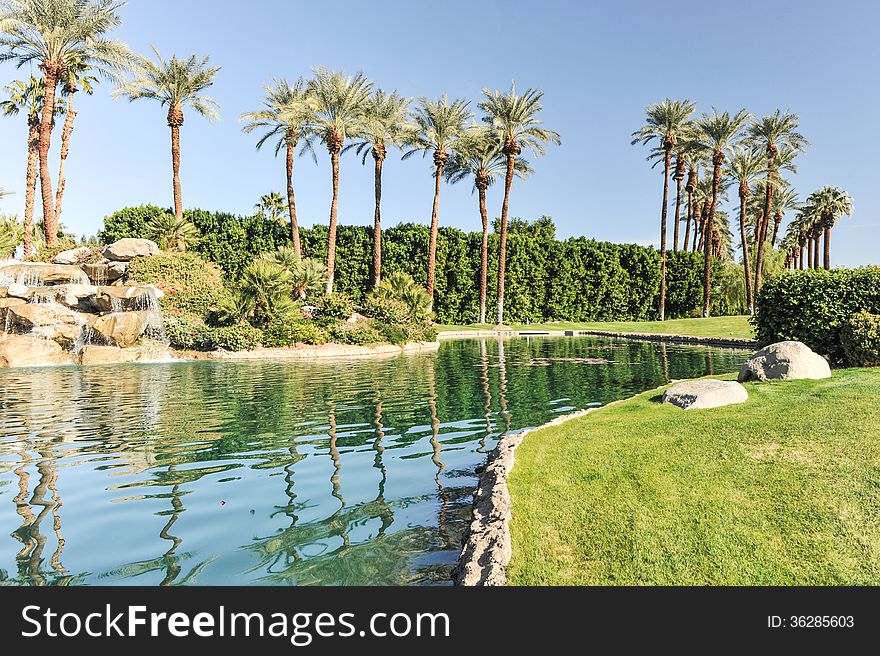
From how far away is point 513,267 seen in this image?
4631cm

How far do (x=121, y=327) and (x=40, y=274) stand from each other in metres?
6.04

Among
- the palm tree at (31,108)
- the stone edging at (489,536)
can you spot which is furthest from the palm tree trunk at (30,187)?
the stone edging at (489,536)

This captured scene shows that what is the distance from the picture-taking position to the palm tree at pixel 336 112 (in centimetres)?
3447

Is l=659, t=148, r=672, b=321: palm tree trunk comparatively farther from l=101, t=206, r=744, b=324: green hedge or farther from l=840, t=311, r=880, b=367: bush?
l=840, t=311, r=880, b=367: bush

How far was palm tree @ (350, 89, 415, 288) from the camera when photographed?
125 feet

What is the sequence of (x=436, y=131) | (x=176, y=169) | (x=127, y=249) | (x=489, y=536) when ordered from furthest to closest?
1. (x=436, y=131)
2. (x=176, y=169)
3. (x=127, y=249)
4. (x=489, y=536)

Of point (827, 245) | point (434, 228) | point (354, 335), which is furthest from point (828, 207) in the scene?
point (354, 335)

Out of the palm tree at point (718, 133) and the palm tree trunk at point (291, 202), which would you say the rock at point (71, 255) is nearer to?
the palm tree trunk at point (291, 202)

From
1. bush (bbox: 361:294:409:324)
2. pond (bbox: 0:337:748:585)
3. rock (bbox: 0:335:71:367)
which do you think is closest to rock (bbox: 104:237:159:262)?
rock (bbox: 0:335:71:367)

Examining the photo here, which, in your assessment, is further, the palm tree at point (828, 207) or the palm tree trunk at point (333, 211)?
the palm tree at point (828, 207)

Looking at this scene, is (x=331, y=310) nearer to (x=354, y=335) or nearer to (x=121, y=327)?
(x=354, y=335)

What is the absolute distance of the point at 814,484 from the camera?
5.02 meters

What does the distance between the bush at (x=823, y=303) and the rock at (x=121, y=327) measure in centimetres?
2401

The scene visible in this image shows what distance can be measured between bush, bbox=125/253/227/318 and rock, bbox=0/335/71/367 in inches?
201
